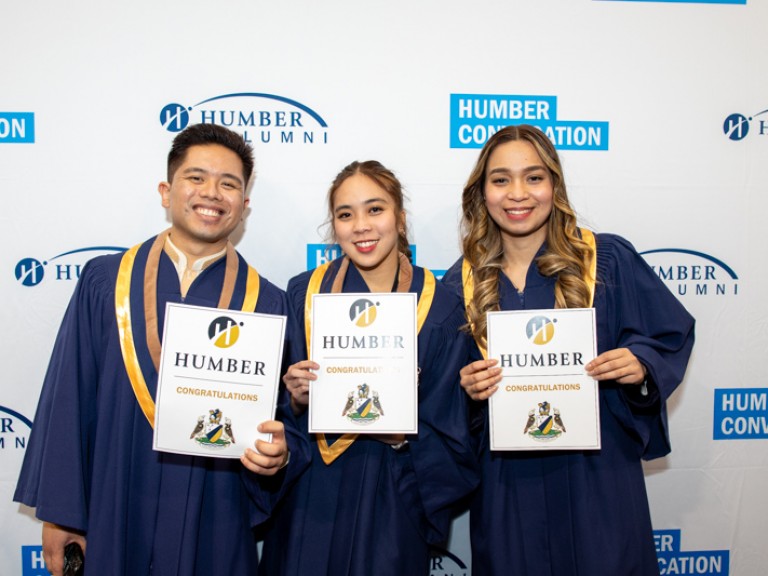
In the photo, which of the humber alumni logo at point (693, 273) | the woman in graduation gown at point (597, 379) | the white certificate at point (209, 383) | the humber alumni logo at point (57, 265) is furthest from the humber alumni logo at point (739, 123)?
the humber alumni logo at point (57, 265)

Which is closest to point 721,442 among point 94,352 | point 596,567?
point 596,567

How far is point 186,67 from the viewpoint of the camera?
2814mm

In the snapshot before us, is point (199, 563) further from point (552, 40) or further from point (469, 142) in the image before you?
point (552, 40)

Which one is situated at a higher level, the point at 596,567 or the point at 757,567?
the point at 596,567

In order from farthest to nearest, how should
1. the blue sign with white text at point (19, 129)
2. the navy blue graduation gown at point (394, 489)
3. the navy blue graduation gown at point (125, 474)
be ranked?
the blue sign with white text at point (19, 129) → the navy blue graduation gown at point (394, 489) → the navy blue graduation gown at point (125, 474)

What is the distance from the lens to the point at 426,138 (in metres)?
2.90

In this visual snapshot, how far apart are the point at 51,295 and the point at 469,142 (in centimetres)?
213

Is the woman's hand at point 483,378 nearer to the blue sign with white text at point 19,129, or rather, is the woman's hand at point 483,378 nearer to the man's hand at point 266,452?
the man's hand at point 266,452

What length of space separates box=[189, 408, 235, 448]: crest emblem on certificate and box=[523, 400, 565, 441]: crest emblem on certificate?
1036mm

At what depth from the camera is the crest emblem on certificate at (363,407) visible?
2.04 meters

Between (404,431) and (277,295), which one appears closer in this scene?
(404,431)

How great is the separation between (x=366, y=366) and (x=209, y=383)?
20.3 inches

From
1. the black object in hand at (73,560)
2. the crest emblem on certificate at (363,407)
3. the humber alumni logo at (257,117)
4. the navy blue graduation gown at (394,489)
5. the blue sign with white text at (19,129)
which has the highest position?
the humber alumni logo at (257,117)

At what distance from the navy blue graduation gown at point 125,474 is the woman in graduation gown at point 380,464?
17cm
